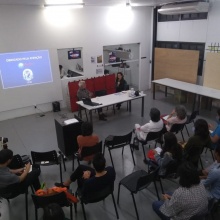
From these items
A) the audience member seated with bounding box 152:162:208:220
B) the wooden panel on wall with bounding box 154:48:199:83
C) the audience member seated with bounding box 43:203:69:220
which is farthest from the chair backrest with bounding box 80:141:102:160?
the wooden panel on wall with bounding box 154:48:199:83

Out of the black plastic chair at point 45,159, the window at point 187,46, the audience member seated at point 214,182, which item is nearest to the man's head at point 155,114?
the audience member seated at point 214,182

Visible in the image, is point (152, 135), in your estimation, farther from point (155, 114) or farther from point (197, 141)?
point (197, 141)

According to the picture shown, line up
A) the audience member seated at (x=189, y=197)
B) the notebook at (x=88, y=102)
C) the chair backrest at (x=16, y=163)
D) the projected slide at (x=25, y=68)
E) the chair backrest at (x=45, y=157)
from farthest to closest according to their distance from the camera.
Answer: the projected slide at (x=25, y=68), the notebook at (x=88, y=102), the chair backrest at (x=45, y=157), the chair backrest at (x=16, y=163), the audience member seated at (x=189, y=197)

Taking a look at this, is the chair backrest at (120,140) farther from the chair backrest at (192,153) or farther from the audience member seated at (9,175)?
the audience member seated at (9,175)

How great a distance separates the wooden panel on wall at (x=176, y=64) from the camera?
723cm

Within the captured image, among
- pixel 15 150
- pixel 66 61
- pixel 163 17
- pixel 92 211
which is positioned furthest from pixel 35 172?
pixel 163 17

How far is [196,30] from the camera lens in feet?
23.5

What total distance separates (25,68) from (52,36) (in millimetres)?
1258

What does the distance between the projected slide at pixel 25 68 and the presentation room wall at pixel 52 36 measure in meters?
0.15

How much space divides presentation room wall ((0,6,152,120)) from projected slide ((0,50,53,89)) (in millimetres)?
145

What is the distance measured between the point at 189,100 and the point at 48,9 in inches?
209

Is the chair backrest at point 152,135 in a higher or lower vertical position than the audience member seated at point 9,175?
lower

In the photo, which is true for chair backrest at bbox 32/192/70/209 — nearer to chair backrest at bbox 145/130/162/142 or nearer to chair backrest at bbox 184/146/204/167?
chair backrest at bbox 184/146/204/167

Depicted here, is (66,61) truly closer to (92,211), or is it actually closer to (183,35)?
(183,35)
